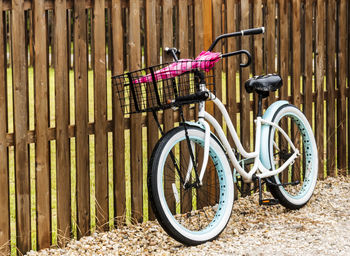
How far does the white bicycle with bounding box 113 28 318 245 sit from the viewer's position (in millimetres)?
3980

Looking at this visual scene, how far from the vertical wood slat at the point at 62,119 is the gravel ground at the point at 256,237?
0.62ft

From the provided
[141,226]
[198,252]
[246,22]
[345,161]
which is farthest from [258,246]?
[345,161]

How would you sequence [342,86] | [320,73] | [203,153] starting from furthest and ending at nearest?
1. [342,86]
2. [320,73]
3. [203,153]

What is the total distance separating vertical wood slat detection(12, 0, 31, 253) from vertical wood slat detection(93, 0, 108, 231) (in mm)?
560

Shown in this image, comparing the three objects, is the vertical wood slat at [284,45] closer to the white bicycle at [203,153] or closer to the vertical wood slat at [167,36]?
the white bicycle at [203,153]

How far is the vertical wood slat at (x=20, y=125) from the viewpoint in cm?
401

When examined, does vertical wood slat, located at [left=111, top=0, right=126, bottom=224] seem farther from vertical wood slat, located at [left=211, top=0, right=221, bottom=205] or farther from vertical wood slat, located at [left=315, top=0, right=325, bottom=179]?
vertical wood slat, located at [left=315, top=0, right=325, bottom=179]

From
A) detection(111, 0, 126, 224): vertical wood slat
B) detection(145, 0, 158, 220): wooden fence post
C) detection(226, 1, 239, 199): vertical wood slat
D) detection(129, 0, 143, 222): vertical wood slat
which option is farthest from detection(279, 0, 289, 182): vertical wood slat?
detection(111, 0, 126, 224): vertical wood slat

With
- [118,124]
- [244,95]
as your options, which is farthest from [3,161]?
[244,95]

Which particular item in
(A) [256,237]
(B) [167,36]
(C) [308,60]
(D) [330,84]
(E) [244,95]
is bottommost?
(A) [256,237]

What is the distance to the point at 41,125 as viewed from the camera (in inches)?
164

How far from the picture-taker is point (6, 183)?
406cm

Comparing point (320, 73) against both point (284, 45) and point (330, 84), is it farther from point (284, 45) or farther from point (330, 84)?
point (284, 45)

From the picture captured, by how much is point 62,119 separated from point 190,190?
1.07 meters
